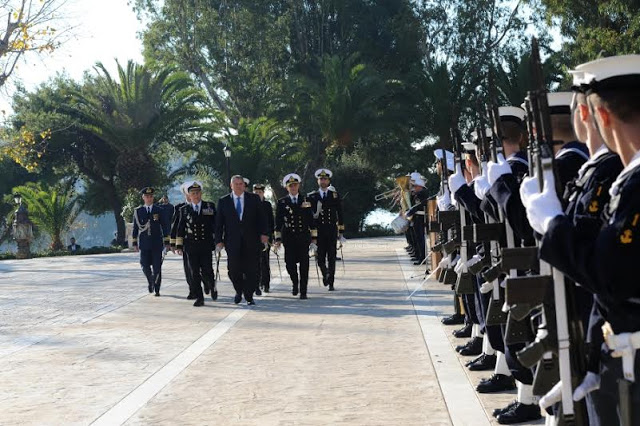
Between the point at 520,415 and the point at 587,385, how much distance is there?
2.91 meters

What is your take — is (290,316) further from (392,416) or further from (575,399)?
(575,399)

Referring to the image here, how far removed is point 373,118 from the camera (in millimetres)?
47812

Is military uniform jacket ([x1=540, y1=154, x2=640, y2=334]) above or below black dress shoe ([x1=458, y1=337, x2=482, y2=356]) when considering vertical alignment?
above

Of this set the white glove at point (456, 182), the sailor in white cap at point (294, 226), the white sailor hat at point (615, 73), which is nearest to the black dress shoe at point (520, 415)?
the white glove at point (456, 182)

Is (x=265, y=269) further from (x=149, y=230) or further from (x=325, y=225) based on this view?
(x=149, y=230)

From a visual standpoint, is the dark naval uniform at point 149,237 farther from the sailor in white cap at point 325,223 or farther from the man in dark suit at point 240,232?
the sailor in white cap at point 325,223

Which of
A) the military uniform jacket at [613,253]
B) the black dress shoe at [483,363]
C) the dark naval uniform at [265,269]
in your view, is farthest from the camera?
the dark naval uniform at [265,269]

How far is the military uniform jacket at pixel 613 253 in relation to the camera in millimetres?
3391

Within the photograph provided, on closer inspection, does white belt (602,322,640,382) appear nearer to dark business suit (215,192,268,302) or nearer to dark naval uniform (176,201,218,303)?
dark business suit (215,192,268,302)

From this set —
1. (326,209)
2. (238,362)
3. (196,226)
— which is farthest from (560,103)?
(326,209)

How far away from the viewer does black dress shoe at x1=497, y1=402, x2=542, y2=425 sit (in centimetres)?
658

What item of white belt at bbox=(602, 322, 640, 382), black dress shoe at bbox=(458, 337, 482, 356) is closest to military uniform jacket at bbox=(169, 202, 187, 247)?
black dress shoe at bbox=(458, 337, 482, 356)

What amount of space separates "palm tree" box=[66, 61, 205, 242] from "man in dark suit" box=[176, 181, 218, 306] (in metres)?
29.5

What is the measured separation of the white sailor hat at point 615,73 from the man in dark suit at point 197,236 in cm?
1246
